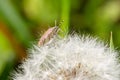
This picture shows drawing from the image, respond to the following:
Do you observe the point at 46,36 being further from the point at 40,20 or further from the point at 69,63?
the point at 40,20

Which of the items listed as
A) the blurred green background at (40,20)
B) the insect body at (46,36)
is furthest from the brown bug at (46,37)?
the blurred green background at (40,20)

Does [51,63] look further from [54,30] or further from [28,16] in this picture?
[28,16]

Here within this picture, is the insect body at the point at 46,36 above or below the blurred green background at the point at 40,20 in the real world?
below

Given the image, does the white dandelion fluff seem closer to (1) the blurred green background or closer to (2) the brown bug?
(2) the brown bug

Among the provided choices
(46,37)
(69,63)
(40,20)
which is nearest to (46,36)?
(46,37)

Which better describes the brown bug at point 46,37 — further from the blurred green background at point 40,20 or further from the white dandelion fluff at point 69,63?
the blurred green background at point 40,20

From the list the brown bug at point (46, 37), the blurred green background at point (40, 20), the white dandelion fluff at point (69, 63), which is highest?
the blurred green background at point (40, 20)
